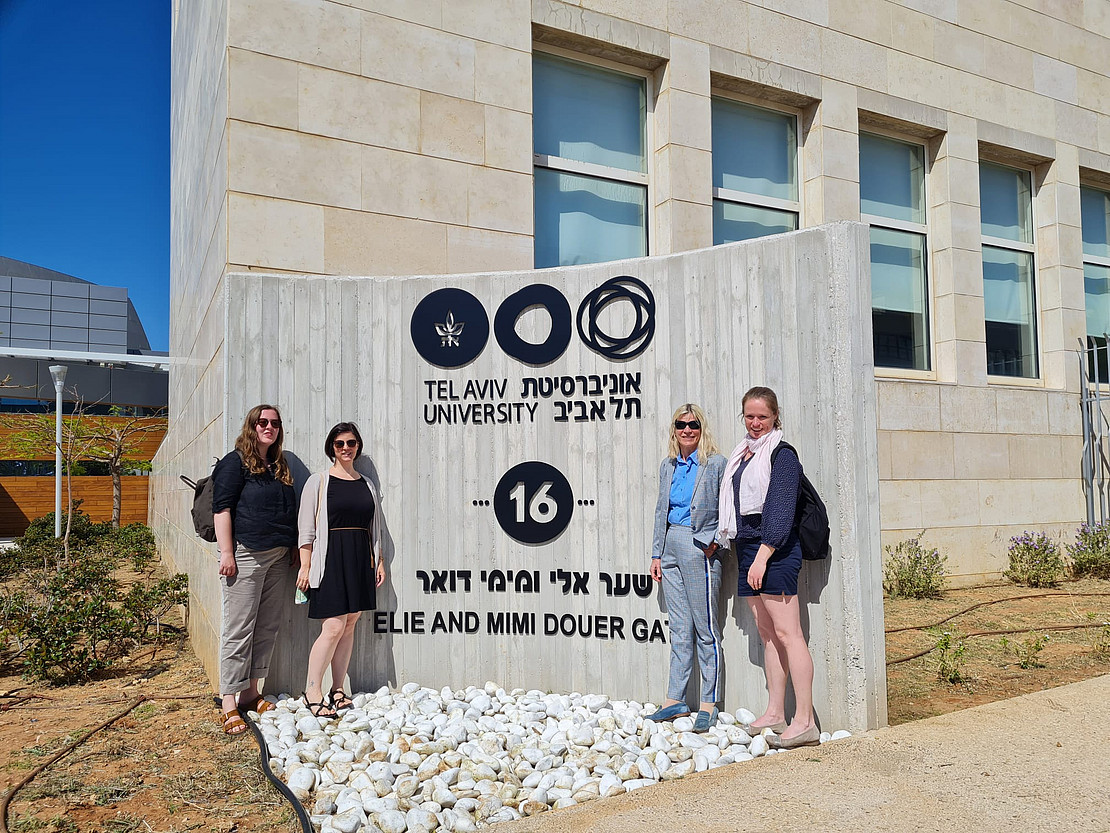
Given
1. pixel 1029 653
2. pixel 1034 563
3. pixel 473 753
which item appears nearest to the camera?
pixel 473 753

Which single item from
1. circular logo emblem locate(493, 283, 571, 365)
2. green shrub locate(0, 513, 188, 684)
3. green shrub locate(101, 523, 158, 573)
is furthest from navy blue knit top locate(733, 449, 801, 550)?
green shrub locate(101, 523, 158, 573)

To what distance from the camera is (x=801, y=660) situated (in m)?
4.91

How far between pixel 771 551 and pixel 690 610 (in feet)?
2.54

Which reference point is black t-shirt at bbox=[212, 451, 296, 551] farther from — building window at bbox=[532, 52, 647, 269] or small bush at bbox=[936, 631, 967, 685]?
small bush at bbox=[936, 631, 967, 685]

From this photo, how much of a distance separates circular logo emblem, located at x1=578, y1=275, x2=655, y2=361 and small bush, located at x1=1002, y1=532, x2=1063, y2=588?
7.20 metres

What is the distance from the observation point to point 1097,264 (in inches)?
515

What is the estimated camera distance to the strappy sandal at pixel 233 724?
17.9 feet

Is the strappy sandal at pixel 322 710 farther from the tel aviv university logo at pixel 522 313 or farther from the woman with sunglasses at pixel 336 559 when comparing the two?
the tel aviv university logo at pixel 522 313

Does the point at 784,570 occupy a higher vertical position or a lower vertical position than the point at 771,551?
lower

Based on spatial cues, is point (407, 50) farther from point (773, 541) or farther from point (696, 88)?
point (773, 541)

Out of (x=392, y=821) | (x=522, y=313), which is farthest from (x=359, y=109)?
(x=392, y=821)

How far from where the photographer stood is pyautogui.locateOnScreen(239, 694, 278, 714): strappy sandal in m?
5.71

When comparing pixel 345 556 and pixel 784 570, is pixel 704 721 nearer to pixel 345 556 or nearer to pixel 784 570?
pixel 784 570

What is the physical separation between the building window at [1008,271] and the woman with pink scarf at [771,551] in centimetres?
804
